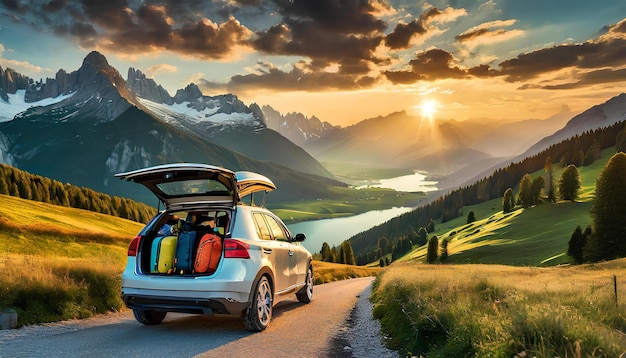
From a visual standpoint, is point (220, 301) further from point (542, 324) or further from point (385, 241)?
point (385, 241)

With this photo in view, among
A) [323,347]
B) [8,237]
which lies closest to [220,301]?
[323,347]

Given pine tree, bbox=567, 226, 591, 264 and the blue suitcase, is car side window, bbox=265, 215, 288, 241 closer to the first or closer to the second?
the blue suitcase

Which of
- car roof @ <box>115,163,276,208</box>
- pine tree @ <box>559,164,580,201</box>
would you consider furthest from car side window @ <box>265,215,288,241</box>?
pine tree @ <box>559,164,580,201</box>

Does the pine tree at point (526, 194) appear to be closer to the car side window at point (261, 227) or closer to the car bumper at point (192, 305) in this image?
the car side window at point (261, 227)

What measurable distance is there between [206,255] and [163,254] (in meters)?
0.99

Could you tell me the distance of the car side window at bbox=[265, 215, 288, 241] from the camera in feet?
39.8

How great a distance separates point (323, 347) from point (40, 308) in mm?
6323

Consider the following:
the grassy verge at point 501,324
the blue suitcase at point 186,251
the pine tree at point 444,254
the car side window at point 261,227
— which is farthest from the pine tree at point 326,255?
the blue suitcase at point 186,251

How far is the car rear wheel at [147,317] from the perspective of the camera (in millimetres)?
10711

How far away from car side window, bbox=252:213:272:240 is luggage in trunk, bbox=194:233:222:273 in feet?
3.57

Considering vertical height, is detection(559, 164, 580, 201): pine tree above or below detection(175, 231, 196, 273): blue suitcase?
above

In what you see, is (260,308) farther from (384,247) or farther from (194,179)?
(384,247)

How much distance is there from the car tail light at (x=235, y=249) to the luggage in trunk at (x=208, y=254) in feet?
0.85

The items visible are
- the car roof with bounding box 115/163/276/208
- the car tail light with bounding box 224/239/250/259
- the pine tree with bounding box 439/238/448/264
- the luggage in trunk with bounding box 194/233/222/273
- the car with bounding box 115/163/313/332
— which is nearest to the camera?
the car with bounding box 115/163/313/332
